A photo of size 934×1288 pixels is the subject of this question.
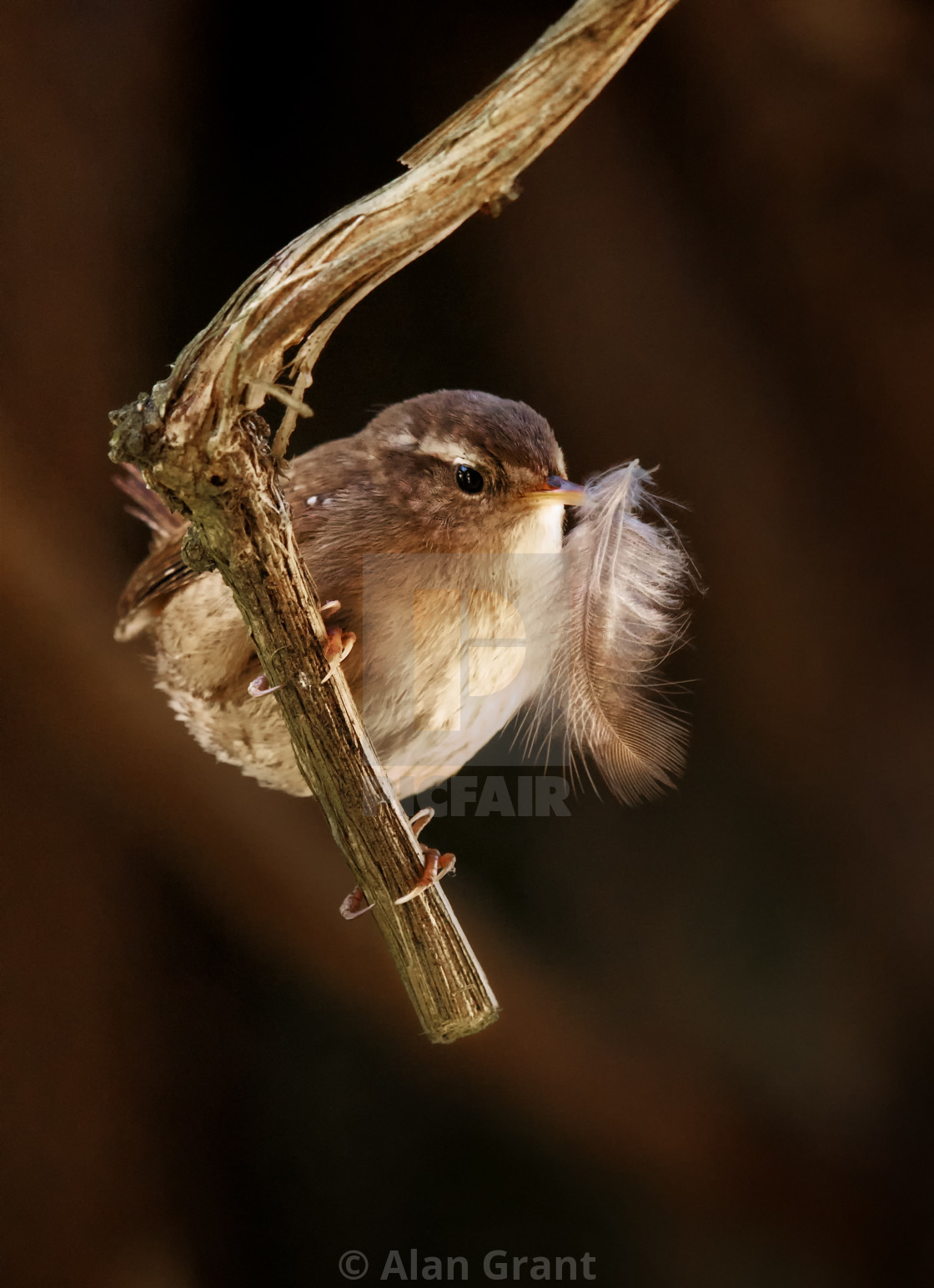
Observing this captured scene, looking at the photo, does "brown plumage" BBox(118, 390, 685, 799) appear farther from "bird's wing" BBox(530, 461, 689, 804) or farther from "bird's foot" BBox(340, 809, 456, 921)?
"bird's foot" BBox(340, 809, 456, 921)

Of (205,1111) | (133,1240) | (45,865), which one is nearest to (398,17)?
(45,865)

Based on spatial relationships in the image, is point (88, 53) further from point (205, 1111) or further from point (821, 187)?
point (205, 1111)

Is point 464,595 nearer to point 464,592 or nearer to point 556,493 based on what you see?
point 464,592

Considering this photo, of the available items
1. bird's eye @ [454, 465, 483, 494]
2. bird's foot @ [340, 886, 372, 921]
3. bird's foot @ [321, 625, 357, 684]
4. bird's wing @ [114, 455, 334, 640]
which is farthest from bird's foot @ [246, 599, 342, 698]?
bird's foot @ [340, 886, 372, 921]

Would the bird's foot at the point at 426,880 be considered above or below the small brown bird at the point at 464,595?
below

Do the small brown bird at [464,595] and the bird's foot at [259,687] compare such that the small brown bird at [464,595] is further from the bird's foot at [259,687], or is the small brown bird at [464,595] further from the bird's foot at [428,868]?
the bird's foot at [428,868]

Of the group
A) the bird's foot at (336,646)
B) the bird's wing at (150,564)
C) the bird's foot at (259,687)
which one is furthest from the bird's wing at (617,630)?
the bird's wing at (150,564)
